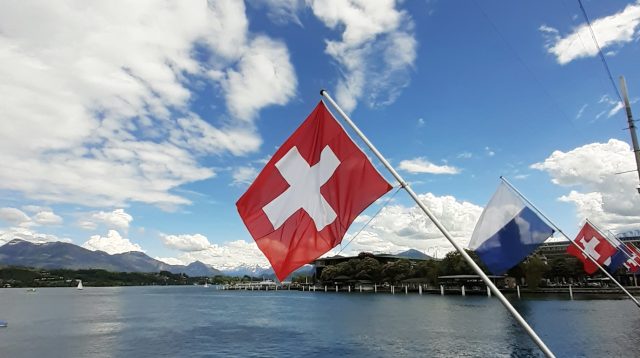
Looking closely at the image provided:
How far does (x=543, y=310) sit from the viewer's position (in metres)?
70.1

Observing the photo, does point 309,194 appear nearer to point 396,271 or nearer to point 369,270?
point 396,271

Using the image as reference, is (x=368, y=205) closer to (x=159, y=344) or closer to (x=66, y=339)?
(x=159, y=344)

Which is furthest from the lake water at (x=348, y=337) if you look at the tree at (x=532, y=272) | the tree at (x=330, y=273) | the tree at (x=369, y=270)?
the tree at (x=330, y=273)

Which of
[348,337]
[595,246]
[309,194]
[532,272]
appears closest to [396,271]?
[532,272]

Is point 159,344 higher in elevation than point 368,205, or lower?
lower

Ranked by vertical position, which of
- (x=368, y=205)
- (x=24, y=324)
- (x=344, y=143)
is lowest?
(x=24, y=324)

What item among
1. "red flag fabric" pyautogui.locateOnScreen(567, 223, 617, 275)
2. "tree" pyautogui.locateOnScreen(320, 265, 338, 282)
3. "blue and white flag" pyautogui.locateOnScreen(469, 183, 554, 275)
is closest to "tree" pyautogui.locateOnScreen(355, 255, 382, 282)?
"tree" pyautogui.locateOnScreen(320, 265, 338, 282)

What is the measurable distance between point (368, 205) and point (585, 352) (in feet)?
117

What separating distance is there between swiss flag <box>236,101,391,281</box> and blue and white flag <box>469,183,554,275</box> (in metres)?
7.38

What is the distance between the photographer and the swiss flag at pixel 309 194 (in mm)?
9609

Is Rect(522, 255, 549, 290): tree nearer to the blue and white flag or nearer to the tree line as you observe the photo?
the tree line

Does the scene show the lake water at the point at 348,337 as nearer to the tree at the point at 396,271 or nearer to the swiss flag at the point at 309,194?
the swiss flag at the point at 309,194

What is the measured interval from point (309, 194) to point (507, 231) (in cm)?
877

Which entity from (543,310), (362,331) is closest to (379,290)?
(543,310)
